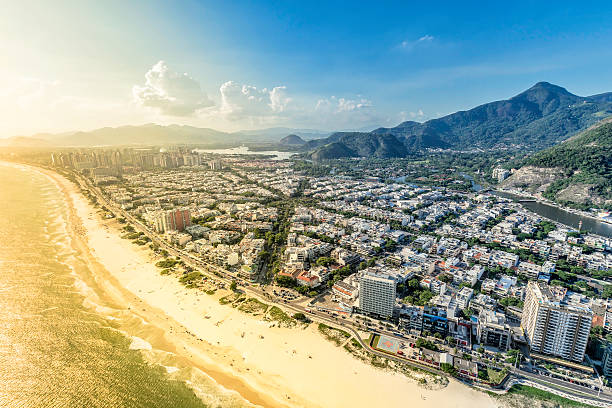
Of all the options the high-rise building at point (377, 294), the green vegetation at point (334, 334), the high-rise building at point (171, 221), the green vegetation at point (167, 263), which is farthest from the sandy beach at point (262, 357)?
the high-rise building at point (171, 221)

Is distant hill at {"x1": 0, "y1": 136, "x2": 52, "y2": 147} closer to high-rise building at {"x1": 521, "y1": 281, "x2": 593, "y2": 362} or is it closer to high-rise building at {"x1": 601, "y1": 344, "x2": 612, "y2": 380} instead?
high-rise building at {"x1": 521, "y1": 281, "x2": 593, "y2": 362}

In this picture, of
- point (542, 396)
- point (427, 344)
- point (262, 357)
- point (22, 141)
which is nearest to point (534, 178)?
point (542, 396)

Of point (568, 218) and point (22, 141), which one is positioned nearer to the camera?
point (568, 218)

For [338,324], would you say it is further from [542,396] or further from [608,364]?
[608,364]

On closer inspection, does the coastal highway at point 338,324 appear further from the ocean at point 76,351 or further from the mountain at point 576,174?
the mountain at point 576,174

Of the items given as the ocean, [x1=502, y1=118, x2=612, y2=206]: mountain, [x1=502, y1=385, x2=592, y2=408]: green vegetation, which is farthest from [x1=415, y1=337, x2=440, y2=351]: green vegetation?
[x1=502, y1=118, x2=612, y2=206]: mountain

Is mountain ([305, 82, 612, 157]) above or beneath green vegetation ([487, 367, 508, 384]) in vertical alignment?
above
